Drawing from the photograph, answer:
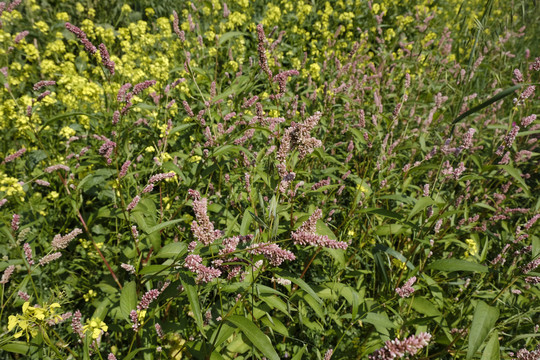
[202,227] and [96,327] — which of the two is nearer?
[202,227]

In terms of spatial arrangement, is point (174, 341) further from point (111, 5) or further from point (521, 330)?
point (111, 5)

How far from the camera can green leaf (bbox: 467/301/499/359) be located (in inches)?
50.9

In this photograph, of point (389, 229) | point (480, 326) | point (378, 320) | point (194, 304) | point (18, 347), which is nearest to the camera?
point (194, 304)

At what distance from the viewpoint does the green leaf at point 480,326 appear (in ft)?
4.24

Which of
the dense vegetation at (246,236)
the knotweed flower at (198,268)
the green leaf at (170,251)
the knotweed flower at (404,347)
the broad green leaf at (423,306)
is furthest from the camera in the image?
the broad green leaf at (423,306)

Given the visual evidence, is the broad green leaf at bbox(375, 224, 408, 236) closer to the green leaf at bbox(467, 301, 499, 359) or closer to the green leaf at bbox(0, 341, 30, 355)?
the green leaf at bbox(467, 301, 499, 359)

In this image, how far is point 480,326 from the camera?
4.36 feet

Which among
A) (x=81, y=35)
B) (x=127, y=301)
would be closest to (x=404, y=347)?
(x=127, y=301)

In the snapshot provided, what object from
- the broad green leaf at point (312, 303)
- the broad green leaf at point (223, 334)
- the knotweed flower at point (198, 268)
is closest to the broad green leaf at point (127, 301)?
the broad green leaf at point (223, 334)

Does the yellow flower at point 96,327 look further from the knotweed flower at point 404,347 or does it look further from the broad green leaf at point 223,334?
the knotweed flower at point 404,347

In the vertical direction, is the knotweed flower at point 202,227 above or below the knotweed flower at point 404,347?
above

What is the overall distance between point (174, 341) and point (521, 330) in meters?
2.26

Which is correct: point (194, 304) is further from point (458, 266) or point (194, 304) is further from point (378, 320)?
point (458, 266)

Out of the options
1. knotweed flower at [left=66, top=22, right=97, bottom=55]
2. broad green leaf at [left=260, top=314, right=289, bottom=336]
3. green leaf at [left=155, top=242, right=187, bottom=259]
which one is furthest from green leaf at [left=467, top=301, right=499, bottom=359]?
knotweed flower at [left=66, top=22, right=97, bottom=55]
